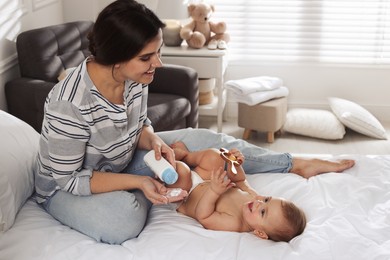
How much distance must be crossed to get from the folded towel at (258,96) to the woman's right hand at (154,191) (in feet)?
6.01

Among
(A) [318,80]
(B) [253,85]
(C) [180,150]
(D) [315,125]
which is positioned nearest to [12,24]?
(C) [180,150]

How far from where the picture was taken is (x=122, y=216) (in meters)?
1.86

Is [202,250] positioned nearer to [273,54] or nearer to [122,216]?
[122,216]

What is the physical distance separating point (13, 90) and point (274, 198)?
60.6 inches

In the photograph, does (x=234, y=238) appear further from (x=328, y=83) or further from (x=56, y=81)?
(x=328, y=83)

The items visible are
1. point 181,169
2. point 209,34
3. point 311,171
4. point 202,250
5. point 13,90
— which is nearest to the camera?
point 202,250

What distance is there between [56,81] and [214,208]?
4.79 feet

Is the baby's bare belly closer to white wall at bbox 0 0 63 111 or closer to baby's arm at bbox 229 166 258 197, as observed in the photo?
baby's arm at bbox 229 166 258 197

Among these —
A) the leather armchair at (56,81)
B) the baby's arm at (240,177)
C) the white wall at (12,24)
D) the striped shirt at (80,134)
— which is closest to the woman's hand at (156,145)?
the striped shirt at (80,134)

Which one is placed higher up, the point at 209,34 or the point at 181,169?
the point at 209,34

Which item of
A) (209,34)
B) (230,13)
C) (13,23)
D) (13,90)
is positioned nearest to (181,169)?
(13,90)

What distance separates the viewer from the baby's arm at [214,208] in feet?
6.25

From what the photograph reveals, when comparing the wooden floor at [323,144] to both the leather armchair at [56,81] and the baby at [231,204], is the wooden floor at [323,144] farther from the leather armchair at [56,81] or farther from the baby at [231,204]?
the baby at [231,204]

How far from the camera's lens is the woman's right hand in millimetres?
1815
